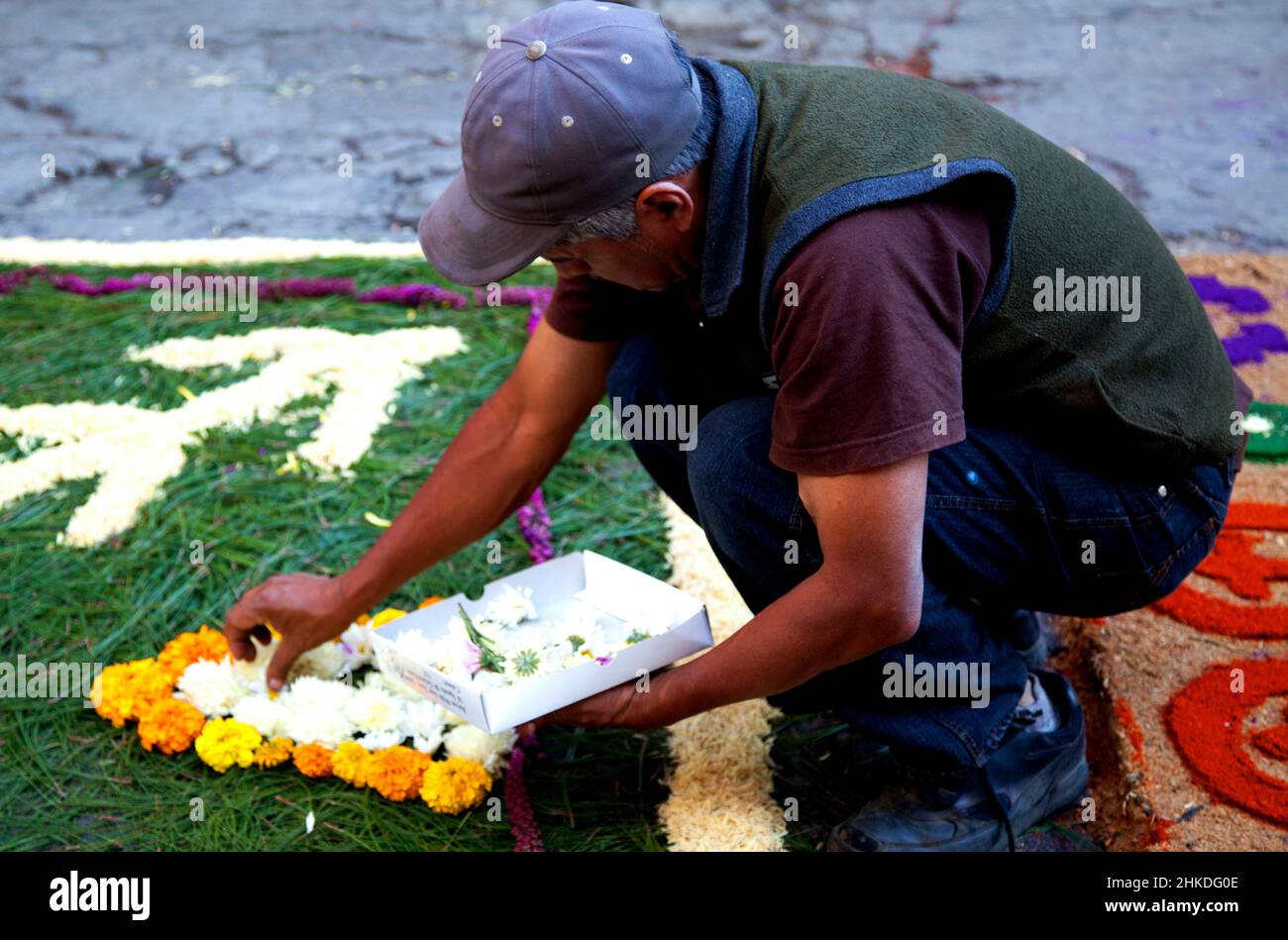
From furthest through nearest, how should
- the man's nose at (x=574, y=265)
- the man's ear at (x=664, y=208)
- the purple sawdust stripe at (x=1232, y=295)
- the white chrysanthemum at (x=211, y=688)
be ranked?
1. the purple sawdust stripe at (x=1232, y=295)
2. the white chrysanthemum at (x=211, y=688)
3. the man's nose at (x=574, y=265)
4. the man's ear at (x=664, y=208)

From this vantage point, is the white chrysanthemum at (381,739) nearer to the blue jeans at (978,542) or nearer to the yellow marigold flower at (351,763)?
the yellow marigold flower at (351,763)

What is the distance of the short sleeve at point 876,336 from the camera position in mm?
1495

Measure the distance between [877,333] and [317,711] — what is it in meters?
1.26

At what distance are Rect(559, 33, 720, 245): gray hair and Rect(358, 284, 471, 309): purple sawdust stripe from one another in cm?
210

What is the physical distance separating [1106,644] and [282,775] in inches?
60.8

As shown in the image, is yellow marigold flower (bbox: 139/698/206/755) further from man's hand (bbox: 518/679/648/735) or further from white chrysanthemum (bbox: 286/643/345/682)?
man's hand (bbox: 518/679/648/735)

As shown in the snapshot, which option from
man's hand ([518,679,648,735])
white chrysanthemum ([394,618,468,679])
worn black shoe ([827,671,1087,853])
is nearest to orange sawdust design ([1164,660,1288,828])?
worn black shoe ([827,671,1087,853])

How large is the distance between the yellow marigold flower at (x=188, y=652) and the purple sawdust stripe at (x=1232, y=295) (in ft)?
9.18

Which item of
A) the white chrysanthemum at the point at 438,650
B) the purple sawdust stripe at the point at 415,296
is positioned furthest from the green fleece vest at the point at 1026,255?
the purple sawdust stripe at the point at 415,296

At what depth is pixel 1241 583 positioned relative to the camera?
2.50m

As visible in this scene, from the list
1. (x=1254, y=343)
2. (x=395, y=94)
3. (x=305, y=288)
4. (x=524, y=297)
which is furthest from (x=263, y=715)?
(x=395, y=94)

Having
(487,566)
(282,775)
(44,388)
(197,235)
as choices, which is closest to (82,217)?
(197,235)
